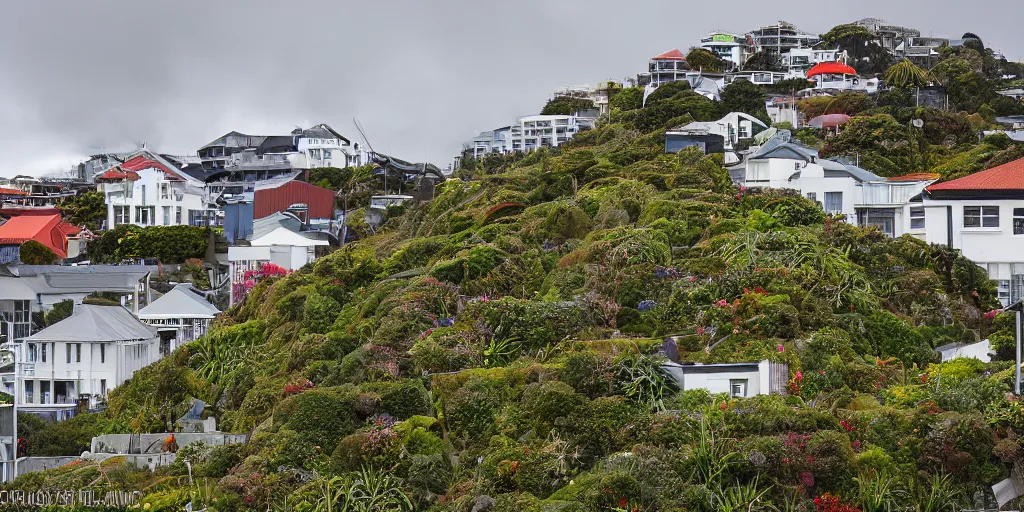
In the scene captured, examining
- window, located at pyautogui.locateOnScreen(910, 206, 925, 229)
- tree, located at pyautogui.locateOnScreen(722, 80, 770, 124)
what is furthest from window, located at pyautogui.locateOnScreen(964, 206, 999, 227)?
tree, located at pyautogui.locateOnScreen(722, 80, 770, 124)

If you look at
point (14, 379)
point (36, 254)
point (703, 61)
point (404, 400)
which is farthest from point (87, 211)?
point (404, 400)

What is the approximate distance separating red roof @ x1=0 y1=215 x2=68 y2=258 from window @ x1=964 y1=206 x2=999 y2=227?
135ft

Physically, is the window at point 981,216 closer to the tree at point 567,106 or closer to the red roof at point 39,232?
the red roof at point 39,232

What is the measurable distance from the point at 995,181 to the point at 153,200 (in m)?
42.7

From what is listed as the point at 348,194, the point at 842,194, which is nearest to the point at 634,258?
the point at 842,194

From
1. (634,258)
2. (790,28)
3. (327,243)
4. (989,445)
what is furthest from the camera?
(790,28)

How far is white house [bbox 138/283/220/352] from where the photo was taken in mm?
42781

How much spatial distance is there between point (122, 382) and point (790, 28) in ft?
200

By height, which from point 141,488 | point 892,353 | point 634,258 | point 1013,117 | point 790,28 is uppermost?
point 790,28

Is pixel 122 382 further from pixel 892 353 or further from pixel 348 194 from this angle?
pixel 348 194

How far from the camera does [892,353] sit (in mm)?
25094

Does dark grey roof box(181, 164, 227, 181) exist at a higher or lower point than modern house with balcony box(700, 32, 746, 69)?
lower

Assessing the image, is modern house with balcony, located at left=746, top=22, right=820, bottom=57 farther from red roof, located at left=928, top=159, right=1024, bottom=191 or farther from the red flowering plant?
the red flowering plant

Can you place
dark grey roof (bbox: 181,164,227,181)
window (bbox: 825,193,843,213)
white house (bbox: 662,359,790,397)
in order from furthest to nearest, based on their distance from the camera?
dark grey roof (bbox: 181,164,227,181)
window (bbox: 825,193,843,213)
white house (bbox: 662,359,790,397)
